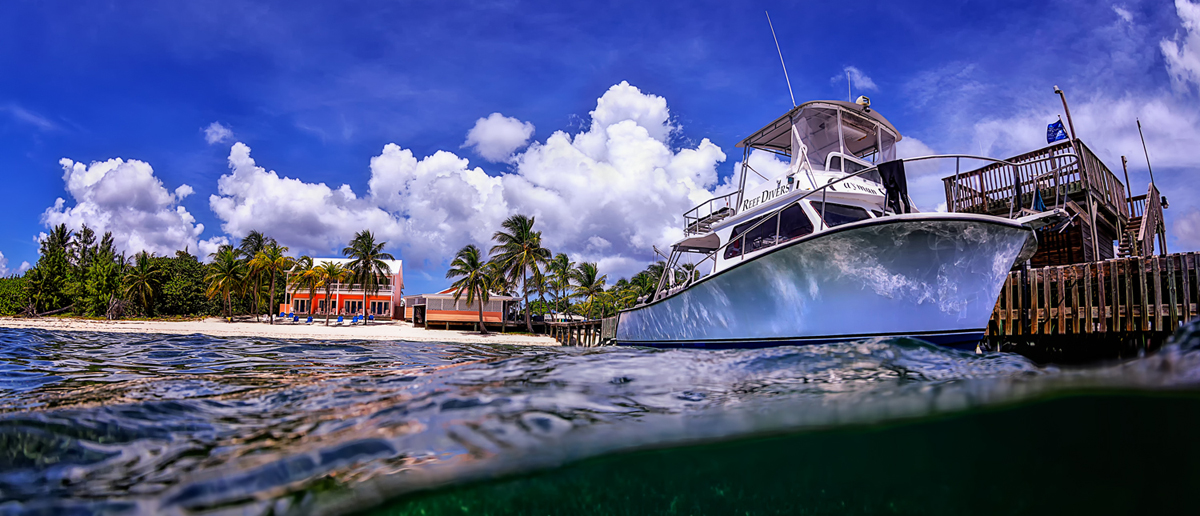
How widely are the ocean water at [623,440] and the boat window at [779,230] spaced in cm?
473

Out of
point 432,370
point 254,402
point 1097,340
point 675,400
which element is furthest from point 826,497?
point 1097,340

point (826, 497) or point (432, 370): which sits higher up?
point (432, 370)

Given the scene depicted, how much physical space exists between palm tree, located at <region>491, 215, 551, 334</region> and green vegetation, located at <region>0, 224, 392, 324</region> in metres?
13.2

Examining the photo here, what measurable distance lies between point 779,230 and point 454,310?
34459 mm

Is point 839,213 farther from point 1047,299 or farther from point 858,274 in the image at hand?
point 1047,299

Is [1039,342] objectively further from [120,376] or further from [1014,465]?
[120,376]

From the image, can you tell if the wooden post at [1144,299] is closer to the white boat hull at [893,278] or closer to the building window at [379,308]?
the white boat hull at [893,278]

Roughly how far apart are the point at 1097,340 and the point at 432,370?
1197cm

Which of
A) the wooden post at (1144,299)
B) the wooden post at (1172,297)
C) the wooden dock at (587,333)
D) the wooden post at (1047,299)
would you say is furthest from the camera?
the wooden dock at (587,333)

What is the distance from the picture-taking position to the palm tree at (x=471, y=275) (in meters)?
38.9

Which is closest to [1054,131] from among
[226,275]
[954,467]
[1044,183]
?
[1044,183]

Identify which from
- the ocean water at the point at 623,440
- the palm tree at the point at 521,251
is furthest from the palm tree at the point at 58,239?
the ocean water at the point at 623,440

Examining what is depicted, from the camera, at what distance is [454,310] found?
132ft

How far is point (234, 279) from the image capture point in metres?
43.8
